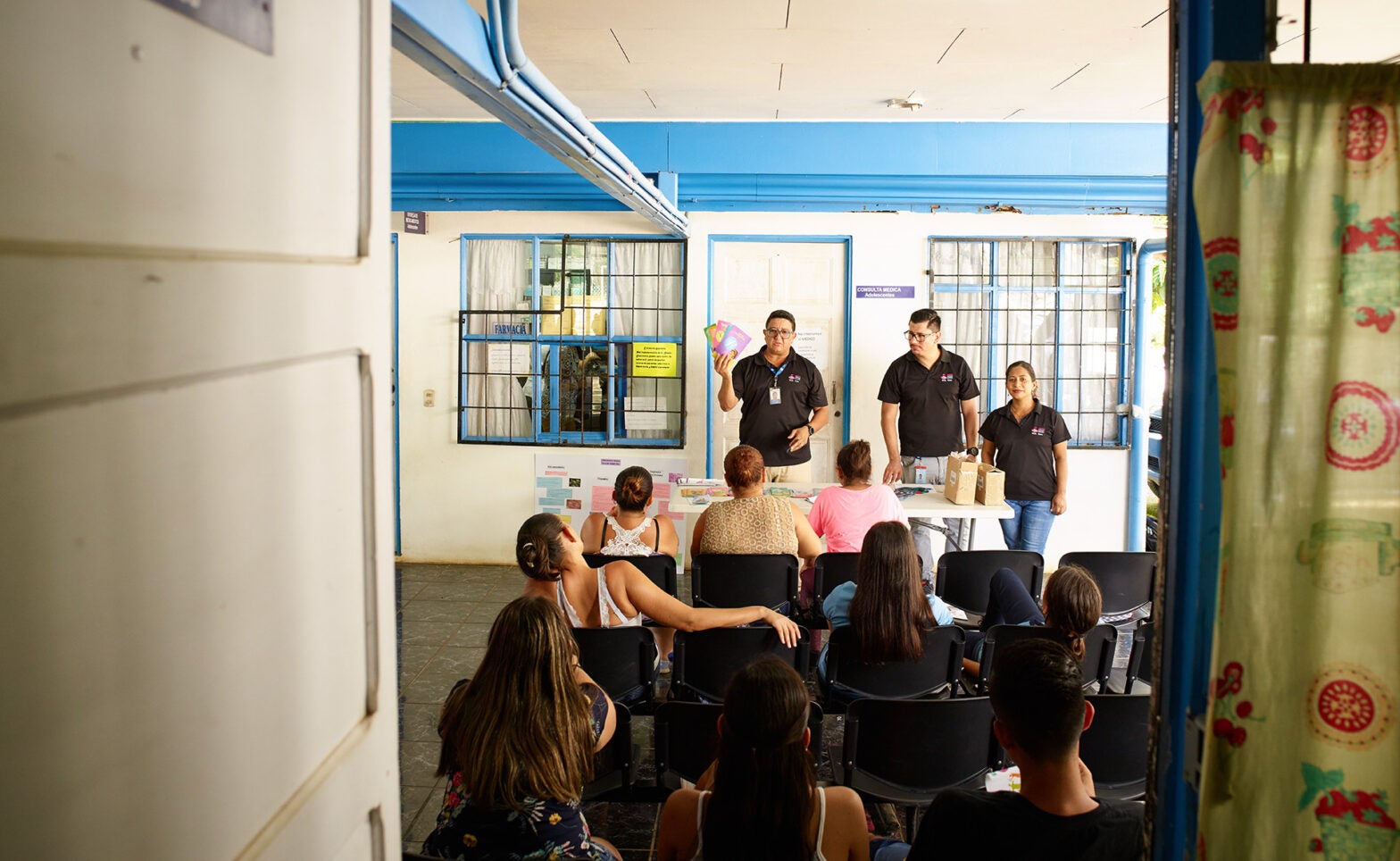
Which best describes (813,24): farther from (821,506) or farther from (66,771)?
(66,771)

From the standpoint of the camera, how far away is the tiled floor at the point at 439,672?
135 inches

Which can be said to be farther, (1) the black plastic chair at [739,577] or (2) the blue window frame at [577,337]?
(2) the blue window frame at [577,337]

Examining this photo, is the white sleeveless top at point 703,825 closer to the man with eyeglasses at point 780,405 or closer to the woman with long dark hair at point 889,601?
the woman with long dark hair at point 889,601

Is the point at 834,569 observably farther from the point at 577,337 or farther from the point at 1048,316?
the point at 1048,316

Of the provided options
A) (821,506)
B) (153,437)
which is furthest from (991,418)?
(153,437)

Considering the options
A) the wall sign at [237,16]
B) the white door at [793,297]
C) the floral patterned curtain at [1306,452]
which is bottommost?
the floral patterned curtain at [1306,452]

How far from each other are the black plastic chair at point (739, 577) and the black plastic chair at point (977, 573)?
0.90m

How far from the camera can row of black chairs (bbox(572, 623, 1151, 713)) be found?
3.27 m

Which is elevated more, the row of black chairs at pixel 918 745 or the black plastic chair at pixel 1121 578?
the black plastic chair at pixel 1121 578

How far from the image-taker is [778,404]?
6387mm

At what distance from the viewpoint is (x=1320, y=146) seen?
1157 mm

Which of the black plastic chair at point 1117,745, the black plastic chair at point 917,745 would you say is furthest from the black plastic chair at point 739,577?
the black plastic chair at point 1117,745

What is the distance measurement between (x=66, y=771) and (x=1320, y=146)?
1497 millimetres

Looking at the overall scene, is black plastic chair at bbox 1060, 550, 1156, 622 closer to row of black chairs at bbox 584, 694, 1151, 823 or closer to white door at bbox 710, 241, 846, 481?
row of black chairs at bbox 584, 694, 1151, 823
